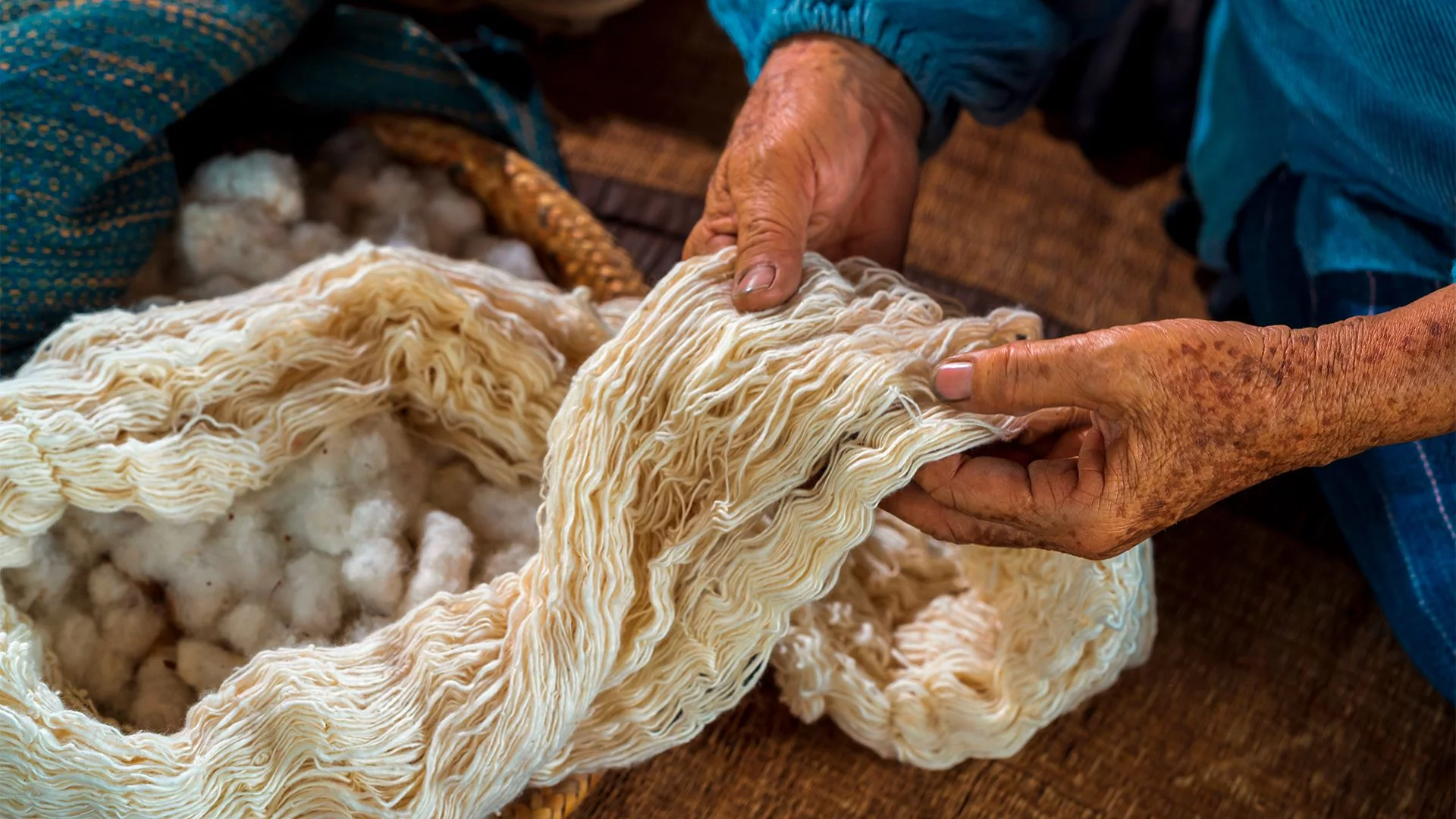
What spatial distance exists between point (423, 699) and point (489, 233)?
475mm

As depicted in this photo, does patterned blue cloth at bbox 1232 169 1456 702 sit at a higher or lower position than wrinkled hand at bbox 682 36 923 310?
lower

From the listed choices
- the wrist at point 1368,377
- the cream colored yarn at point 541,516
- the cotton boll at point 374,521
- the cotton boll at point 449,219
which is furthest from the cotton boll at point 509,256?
the wrist at point 1368,377

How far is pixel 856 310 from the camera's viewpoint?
0.64 meters

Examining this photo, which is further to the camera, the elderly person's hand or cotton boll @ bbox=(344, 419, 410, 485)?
cotton boll @ bbox=(344, 419, 410, 485)

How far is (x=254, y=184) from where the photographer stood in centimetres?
85

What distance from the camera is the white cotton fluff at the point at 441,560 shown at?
0.70 meters

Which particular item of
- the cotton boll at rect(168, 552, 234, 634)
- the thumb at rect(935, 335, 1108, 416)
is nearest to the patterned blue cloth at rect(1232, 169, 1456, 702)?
the thumb at rect(935, 335, 1108, 416)

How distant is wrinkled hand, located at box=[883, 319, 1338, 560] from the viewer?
56cm

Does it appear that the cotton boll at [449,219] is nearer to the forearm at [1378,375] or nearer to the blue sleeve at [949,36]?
the blue sleeve at [949,36]

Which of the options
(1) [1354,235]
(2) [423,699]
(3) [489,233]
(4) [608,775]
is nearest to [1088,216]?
(1) [1354,235]

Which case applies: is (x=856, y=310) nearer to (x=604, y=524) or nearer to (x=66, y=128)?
(x=604, y=524)

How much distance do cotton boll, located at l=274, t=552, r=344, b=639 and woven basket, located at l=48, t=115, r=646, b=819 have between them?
0.95 ft

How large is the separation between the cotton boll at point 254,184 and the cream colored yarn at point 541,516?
0.44 feet

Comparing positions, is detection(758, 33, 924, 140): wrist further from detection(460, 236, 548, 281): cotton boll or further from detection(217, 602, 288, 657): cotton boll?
detection(217, 602, 288, 657): cotton boll
